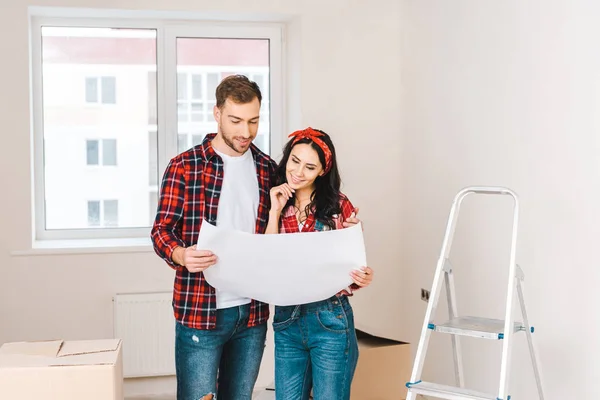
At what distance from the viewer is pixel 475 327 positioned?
2.14m

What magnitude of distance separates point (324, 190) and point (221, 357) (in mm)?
583

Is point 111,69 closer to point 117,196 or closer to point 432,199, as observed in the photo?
point 117,196

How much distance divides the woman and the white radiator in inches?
64.2

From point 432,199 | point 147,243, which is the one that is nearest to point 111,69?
point 147,243

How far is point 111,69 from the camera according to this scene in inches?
152

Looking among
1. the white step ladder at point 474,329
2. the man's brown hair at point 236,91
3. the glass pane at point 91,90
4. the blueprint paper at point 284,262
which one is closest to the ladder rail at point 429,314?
the white step ladder at point 474,329

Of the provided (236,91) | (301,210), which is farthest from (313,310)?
(236,91)

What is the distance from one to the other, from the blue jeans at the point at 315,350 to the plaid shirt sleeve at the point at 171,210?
37 centimetres

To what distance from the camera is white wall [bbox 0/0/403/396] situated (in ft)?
11.4

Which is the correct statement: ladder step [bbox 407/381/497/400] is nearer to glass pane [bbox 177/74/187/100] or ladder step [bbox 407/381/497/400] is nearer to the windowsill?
the windowsill

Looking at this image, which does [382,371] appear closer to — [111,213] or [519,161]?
[519,161]

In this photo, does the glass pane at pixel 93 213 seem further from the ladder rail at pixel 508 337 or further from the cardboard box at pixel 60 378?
the ladder rail at pixel 508 337

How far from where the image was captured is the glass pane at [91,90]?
3863 mm

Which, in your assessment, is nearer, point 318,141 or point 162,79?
point 318,141
